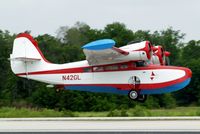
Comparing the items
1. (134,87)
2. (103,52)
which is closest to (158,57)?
(134,87)

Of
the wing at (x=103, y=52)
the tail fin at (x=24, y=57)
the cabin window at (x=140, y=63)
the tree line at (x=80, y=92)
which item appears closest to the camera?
the wing at (x=103, y=52)

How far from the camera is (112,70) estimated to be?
33844 millimetres

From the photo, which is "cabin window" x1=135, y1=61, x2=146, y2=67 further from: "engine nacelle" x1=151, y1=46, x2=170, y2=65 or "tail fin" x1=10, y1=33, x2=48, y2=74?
"tail fin" x1=10, y1=33, x2=48, y2=74

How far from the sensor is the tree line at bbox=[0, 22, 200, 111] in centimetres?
5809

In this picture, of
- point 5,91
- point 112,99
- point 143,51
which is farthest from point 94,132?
point 5,91

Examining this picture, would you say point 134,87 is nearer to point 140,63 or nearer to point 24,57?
point 140,63

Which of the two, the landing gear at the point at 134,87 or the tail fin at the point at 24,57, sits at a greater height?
the tail fin at the point at 24,57

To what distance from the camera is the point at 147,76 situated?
32.9m

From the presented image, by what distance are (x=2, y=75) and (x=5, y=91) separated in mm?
7015

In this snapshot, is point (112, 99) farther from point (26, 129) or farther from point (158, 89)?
point (26, 129)

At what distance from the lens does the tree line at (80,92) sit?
191 feet

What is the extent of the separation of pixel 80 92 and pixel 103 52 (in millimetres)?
27344

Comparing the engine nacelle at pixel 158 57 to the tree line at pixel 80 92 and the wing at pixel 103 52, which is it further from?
the tree line at pixel 80 92

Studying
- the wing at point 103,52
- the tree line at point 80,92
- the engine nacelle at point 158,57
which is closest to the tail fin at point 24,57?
the wing at point 103,52
